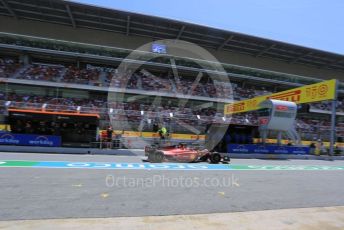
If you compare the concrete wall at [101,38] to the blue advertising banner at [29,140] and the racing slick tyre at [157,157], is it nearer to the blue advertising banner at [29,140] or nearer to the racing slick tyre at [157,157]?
the blue advertising banner at [29,140]

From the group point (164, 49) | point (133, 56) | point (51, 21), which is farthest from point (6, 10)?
point (164, 49)

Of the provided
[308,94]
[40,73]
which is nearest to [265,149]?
[308,94]

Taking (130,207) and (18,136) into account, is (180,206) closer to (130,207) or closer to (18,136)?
(130,207)

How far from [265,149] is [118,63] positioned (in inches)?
995

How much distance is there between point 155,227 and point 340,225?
3817 mm

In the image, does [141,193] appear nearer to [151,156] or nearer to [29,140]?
[151,156]

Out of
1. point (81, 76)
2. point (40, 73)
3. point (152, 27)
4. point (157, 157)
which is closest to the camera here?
point (157, 157)

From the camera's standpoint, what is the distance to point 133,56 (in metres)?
44.5

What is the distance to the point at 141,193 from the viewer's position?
8719mm

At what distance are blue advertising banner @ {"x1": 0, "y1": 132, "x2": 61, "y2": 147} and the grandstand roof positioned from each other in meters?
24.5

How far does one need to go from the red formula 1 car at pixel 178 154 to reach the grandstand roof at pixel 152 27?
98.7 ft

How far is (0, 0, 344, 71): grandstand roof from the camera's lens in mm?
41031

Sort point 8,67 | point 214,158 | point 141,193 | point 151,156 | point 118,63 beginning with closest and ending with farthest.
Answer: point 141,193 < point 151,156 < point 214,158 < point 8,67 < point 118,63

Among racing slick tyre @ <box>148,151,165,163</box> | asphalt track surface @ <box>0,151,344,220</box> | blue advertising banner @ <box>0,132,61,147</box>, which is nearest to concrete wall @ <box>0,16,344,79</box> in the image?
blue advertising banner @ <box>0,132,61,147</box>
